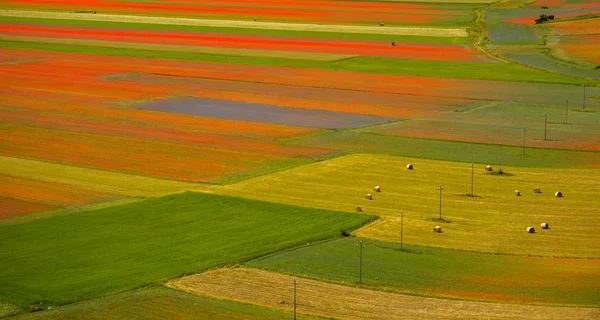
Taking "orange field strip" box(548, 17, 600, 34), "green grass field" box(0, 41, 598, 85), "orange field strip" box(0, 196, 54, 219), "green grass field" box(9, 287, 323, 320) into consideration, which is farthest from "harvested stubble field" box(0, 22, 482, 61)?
"green grass field" box(9, 287, 323, 320)

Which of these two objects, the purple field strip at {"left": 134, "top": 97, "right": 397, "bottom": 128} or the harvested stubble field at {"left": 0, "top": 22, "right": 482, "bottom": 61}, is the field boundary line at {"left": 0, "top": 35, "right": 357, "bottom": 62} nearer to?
the harvested stubble field at {"left": 0, "top": 22, "right": 482, "bottom": 61}

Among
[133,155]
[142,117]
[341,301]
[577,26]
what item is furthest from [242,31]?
[341,301]

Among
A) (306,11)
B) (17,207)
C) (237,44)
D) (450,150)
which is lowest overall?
(17,207)

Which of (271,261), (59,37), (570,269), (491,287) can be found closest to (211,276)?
(271,261)

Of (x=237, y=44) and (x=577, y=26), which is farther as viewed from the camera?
(x=577, y=26)

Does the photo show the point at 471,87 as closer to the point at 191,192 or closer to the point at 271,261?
the point at 191,192

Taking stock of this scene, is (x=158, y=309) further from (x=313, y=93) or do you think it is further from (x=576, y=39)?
(x=576, y=39)

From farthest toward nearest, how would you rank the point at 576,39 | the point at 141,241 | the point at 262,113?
the point at 576,39, the point at 262,113, the point at 141,241
